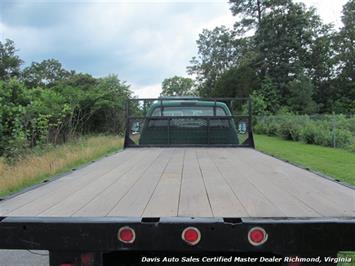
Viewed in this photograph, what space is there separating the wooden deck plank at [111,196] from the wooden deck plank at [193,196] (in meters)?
0.35

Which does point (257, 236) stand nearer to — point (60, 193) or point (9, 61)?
point (60, 193)

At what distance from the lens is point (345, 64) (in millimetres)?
43156

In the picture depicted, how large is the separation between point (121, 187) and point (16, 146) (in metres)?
7.85

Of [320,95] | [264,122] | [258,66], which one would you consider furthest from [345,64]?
[264,122]

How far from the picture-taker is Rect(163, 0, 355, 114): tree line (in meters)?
39.5

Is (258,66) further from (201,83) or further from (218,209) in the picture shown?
(218,209)

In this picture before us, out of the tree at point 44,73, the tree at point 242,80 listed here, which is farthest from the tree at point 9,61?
the tree at point 242,80

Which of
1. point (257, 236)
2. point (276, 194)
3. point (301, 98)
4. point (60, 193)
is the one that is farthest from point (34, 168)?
point (301, 98)

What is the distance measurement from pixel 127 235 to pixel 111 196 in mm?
593

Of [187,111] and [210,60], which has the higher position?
[210,60]

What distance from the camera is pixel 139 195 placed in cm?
230

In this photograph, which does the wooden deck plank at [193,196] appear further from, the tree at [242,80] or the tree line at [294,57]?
the tree at [242,80]

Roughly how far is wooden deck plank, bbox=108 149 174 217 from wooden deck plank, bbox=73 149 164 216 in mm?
28

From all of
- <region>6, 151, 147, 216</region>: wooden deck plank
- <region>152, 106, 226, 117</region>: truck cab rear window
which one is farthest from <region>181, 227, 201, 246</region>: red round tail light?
<region>152, 106, 226, 117</region>: truck cab rear window
